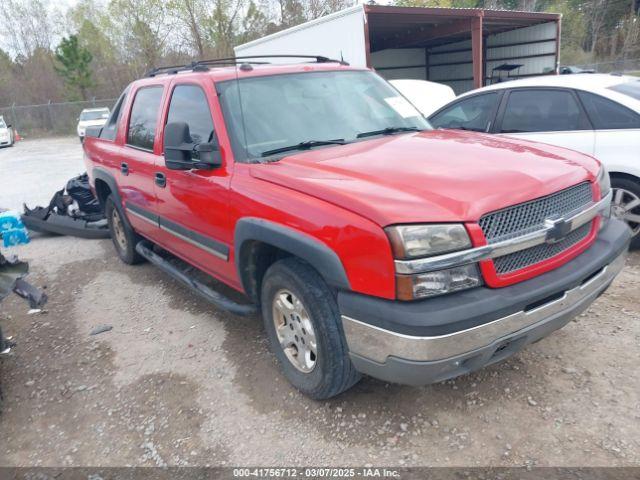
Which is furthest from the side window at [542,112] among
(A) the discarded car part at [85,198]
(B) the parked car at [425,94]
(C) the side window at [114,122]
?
(A) the discarded car part at [85,198]

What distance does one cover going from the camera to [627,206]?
15.8 feet

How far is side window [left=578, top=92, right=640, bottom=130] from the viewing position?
15.5 feet

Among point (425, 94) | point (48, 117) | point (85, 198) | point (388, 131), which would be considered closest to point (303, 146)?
point (388, 131)

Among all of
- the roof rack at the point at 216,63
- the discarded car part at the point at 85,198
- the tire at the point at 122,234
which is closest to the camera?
the roof rack at the point at 216,63

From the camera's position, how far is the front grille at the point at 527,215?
244cm

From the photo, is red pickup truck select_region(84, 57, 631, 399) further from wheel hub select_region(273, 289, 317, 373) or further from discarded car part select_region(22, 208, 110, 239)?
discarded car part select_region(22, 208, 110, 239)

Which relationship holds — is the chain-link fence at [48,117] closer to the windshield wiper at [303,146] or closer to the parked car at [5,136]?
the parked car at [5,136]

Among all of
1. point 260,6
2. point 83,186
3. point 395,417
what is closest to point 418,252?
point 395,417

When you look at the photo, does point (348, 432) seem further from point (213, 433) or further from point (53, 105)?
point (53, 105)

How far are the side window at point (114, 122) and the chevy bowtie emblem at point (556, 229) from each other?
4282 mm

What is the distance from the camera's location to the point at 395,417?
2.96m

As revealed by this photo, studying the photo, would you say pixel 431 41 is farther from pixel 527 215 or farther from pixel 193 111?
pixel 527 215

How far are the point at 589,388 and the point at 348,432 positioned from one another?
56.9 inches

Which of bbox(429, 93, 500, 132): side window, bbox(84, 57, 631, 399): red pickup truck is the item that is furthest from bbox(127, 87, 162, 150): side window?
bbox(429, 93, 500, 132): side window
